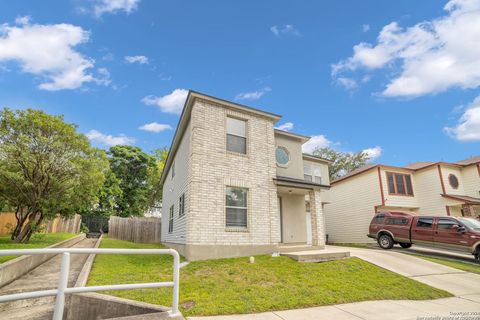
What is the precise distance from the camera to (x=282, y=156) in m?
13.7

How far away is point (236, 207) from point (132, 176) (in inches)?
1163

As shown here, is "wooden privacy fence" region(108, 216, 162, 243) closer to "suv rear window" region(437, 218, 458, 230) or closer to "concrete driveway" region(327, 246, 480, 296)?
"concrete driveway" region(327, 246, 480, 296)

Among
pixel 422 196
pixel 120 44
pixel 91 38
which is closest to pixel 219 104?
pixel 120 44

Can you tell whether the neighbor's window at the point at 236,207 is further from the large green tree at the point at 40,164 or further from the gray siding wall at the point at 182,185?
the large green tree at the point at 40,164

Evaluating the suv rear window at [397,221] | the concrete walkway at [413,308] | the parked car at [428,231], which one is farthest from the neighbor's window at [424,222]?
the concrete walkway at [413,308]

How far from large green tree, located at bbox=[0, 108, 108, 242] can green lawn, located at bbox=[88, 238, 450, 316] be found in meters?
6.81

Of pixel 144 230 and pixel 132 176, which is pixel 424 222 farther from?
pixel 132 176

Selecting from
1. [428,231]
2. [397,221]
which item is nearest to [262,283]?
[428,231]

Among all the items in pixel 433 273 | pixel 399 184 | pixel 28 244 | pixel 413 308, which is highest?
pixel 399 184

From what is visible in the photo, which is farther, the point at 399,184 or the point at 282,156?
the point at 399,184

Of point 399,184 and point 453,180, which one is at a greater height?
point 453,180

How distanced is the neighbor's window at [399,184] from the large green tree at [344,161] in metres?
17.3

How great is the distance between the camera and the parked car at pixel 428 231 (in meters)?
11.6

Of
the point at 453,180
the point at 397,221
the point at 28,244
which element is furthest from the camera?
the point at 453,180
